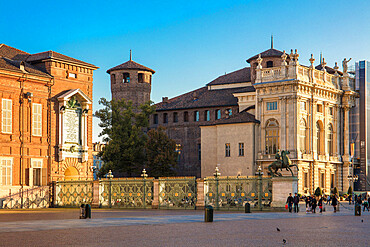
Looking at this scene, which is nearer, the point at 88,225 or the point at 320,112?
the point at 88,225

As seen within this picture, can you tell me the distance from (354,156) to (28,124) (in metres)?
48.4

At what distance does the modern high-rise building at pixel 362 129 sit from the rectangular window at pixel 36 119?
46.2 meters

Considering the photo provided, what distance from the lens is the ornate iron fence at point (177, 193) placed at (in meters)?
43.4

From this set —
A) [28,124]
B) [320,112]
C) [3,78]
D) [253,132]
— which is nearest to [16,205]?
[28,124]

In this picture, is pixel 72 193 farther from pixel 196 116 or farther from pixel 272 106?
pixel 196 116

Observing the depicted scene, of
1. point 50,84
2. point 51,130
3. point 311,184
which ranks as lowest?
point 311,184

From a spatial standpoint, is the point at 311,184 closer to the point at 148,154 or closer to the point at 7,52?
the point at 148,154

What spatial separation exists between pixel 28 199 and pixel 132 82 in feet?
159

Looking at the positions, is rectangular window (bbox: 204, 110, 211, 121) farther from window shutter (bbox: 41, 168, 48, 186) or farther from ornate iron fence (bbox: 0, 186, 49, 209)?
window shutter (bbox: 41, 168, 48, 186)

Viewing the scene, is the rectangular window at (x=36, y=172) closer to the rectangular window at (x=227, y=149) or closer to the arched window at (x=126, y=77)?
the rectangular window at (x=227, y=149)

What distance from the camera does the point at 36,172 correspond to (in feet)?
150

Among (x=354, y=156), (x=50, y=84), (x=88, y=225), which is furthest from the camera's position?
(x=354, y=156)

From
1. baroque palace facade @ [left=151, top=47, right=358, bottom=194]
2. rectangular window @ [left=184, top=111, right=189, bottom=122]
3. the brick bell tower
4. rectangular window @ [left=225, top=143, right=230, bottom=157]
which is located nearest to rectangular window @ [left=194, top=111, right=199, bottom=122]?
rectangular window @ [left=184, top=111, right=189, bottom=122]

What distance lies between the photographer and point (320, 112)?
75188mm
